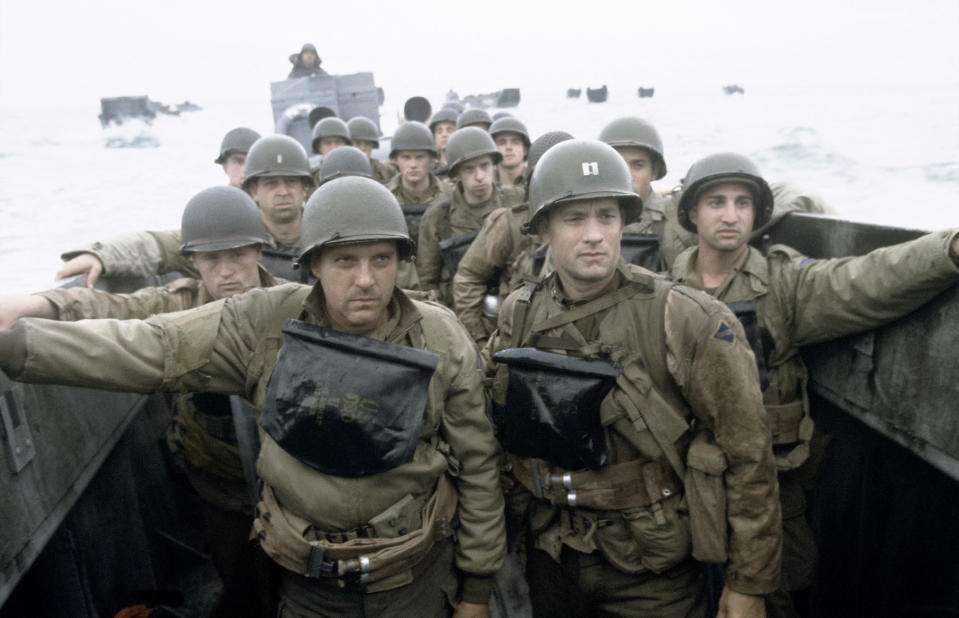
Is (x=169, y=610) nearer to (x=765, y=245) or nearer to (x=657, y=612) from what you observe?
(x=657, y=612)

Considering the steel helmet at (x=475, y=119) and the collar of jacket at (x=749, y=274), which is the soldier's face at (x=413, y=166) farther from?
the collar of jacket at (x=749, y=274)

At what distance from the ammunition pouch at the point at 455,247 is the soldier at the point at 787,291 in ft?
7.27

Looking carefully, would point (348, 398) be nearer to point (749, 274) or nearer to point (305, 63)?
point (749, 274)

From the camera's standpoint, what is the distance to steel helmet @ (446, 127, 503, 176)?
19.6ft

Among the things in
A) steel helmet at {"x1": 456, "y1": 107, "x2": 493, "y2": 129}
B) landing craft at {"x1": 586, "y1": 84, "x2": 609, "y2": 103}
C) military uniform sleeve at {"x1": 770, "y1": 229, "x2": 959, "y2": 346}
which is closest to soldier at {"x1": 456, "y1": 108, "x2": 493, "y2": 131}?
steel helmet at {"x1": 456, "y1": 107, "x2": 493, "y2": 129}

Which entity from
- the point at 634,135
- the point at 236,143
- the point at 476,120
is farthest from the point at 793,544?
the point at 476,120

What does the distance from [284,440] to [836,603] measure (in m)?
3.40

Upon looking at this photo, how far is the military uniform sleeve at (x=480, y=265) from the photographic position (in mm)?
4762

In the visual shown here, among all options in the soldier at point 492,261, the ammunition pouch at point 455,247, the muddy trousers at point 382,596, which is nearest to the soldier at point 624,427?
the muddy trousers at point 382,596

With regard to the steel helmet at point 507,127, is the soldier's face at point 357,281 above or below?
below

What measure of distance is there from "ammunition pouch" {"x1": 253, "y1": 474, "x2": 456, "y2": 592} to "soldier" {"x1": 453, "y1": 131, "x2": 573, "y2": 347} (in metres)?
2.56

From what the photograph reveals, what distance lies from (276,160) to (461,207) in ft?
5.52

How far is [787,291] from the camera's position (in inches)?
123

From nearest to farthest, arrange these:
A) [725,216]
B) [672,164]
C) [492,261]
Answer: [725,216] → [492,261] → [672,164]
